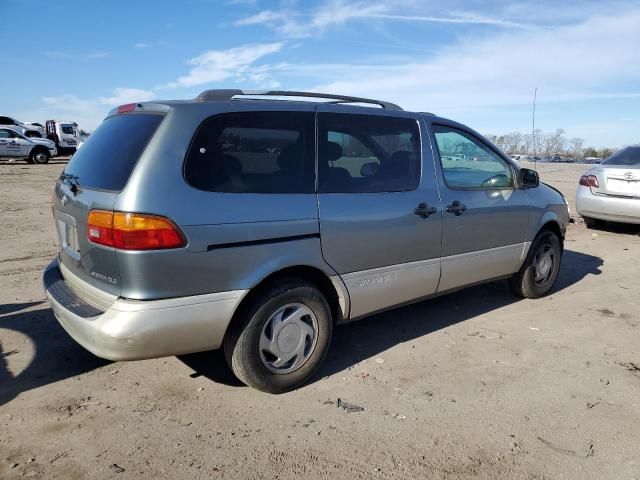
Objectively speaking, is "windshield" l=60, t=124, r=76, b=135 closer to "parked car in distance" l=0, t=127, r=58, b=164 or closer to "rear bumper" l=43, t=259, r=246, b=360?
A: "parked car in distance" l=0, t=127, r=58, b=164

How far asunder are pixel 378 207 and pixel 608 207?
6.58 m

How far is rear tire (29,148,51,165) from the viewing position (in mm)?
24859

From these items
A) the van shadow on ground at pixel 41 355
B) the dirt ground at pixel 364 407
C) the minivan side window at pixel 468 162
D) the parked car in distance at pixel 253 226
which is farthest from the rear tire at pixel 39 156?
the minivan side window at pixel 468 162

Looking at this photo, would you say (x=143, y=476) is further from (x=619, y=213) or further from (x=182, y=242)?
(x=619, y=213)

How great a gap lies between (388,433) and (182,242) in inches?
61.3

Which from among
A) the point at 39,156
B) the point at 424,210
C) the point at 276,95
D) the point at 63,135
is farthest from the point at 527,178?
the point at 63,135

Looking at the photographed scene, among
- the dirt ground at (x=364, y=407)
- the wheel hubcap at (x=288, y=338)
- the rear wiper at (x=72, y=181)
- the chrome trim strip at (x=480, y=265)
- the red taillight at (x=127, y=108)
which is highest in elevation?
the red taillight at (x=127, y=108)

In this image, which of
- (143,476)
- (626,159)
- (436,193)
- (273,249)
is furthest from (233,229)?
(626,159)

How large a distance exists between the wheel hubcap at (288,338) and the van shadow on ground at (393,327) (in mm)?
306

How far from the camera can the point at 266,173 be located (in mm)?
3084

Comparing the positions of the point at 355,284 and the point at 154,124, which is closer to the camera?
the point at 154,124

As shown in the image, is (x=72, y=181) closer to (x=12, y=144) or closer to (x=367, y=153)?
(x=367, y=153)

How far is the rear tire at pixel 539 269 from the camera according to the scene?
5.10 m

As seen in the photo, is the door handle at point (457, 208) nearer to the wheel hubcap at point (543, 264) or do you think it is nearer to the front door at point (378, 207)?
the front door at point (378, 207)
